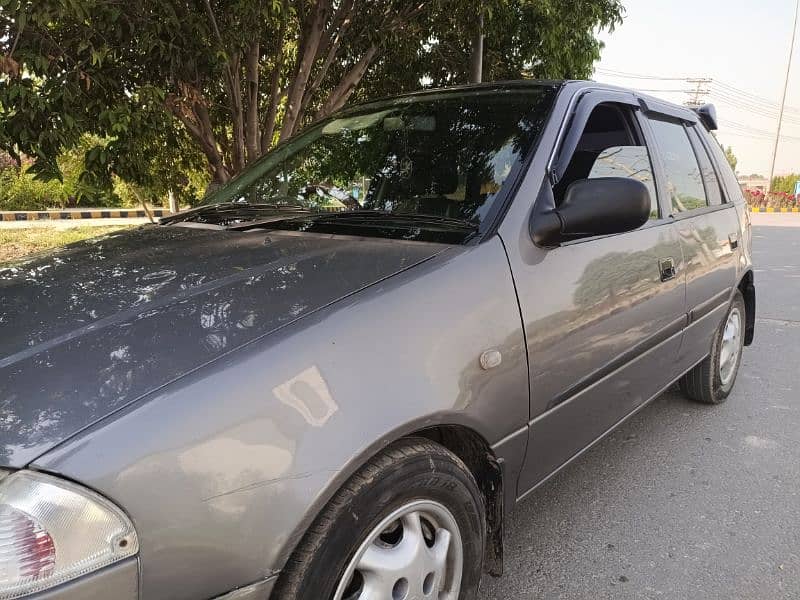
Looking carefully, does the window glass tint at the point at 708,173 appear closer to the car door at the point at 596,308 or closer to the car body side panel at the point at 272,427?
the car door at the point at 596,308

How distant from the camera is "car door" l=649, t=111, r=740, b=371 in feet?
9.25

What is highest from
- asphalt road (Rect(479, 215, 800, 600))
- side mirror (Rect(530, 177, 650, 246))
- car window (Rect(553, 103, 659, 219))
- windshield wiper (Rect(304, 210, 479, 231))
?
car window (Rect(553, 103, 659, 219))

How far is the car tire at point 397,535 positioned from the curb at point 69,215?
57.0ft

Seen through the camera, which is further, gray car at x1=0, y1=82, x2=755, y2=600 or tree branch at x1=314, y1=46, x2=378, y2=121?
tree branch at x1=314, y1=46, x2=378, y2=121

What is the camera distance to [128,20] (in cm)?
387

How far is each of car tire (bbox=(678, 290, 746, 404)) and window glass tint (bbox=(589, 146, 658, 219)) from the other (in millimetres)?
1267

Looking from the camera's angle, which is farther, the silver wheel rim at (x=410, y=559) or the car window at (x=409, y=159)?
the car window at (x=409, y=159)

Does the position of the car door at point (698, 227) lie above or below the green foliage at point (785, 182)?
above

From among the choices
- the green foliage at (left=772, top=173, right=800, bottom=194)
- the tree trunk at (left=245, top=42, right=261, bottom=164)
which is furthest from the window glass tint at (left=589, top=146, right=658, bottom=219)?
the green foliage at (left=772, top=173, right=800, bottom=194)

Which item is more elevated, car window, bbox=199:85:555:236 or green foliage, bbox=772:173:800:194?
car window, bbox=199:85:555:236

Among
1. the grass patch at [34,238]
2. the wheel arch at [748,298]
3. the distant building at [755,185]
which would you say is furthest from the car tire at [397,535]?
the distant building at [755,185]

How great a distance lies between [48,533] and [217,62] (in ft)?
14.2

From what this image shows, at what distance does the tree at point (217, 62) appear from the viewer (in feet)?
11.6

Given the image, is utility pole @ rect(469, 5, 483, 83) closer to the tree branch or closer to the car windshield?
the tree branch
